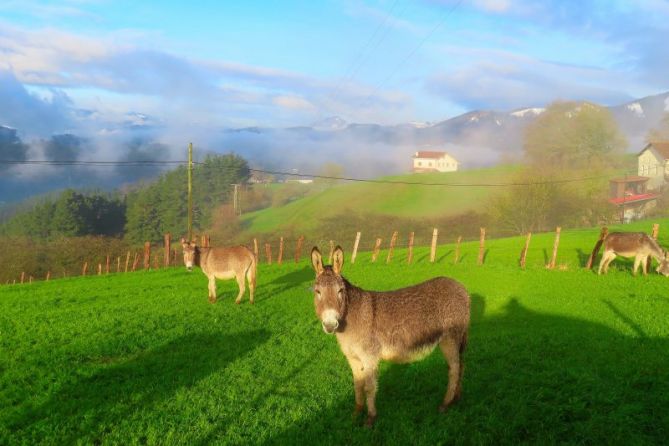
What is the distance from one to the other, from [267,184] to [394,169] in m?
48.3

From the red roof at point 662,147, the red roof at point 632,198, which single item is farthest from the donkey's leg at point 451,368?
the red roof at point 662,147

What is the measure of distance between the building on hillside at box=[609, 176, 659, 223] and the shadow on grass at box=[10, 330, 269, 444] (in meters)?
81.3

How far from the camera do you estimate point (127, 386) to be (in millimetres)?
10109

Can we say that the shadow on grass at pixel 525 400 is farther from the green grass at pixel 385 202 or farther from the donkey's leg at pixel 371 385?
the green grass at pixel 385 202

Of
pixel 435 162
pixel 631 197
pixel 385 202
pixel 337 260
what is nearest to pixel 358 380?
pixel 337 260

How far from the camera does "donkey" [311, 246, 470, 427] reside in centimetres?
751

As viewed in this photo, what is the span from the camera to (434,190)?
349ft

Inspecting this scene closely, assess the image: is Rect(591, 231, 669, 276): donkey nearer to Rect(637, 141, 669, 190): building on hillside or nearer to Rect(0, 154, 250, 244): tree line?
Rect(637, 141, 669, 190): building on hillside

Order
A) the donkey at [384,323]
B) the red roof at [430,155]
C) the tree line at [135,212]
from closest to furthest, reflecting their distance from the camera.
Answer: the donkey at [384,323]
the tree line at [135,212]
the red roof at [430,155]

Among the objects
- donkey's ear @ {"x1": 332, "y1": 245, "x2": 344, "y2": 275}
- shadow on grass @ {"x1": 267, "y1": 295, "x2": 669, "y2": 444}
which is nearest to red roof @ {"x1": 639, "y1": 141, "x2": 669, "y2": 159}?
shadow on grass @ {"x1": 267, "y1": 295, "x2": 669, "y2": 444}

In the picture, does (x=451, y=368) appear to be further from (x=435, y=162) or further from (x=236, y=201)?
(x=435, y=162)

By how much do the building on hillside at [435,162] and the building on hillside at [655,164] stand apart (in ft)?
256

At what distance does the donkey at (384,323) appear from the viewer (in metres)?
7.51

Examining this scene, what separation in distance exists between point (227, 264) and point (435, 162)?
162886 mm
